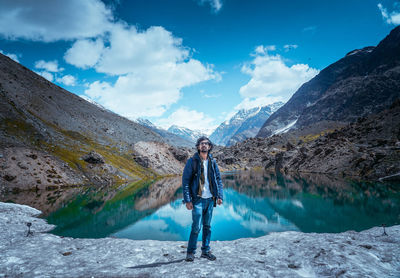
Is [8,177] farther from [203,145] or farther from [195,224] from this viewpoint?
[203,145]

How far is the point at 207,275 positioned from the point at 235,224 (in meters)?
16.4

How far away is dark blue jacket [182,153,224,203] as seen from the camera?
363 inches

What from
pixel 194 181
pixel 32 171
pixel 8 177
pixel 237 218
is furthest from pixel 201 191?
pixel 32 171

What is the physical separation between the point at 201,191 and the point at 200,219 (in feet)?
4.17

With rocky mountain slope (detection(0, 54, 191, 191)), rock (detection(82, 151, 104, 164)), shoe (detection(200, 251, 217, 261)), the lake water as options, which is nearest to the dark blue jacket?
shoe (detection(200, 251, 217, 261))

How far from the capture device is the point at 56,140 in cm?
7019

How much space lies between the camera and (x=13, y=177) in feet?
145

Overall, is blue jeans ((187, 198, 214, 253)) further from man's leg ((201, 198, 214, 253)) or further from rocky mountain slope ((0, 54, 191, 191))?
rocky mountain slope ((0, 54, 191, 191))

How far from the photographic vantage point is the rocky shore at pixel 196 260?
765 cm

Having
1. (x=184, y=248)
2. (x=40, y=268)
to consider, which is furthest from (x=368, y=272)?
(x=40, y=268)

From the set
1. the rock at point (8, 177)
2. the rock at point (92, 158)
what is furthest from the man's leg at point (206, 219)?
the rock at point (92, 158)

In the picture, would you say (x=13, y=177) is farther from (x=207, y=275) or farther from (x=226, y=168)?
(x=226, y=168)

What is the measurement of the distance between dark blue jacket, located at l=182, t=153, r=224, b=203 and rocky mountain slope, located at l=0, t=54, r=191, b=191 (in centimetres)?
4931

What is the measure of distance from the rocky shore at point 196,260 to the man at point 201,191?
970 millimetres
